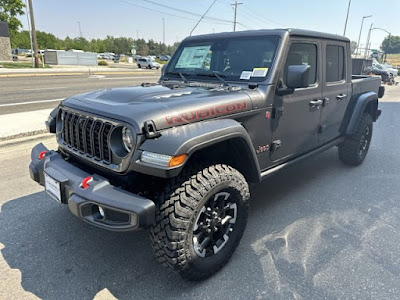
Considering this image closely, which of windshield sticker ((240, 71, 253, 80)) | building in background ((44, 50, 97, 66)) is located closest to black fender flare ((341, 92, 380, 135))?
windshield sticker ((240, 71, 253, 80))

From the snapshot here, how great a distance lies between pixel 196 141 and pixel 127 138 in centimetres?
49

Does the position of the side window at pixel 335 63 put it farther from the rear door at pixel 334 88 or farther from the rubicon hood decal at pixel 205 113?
the rubicon hood decal at pixel 205 113

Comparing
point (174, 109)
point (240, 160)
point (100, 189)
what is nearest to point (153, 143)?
point (174, 109)

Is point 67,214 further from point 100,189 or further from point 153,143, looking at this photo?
point 153,143

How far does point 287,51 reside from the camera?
3.07 meters

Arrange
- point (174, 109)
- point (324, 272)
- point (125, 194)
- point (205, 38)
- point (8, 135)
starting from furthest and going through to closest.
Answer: point (8, 135) → point (205, 38) → point (324, 272) → point (174, 109) → point (125, 194)

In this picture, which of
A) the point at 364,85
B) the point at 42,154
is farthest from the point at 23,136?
the point at 364,85

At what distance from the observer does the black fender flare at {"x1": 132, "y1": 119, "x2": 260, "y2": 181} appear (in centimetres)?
202

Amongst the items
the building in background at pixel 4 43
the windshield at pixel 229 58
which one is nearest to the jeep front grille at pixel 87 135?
the windshield at pixel 229 58

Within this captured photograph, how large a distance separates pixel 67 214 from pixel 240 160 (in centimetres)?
193

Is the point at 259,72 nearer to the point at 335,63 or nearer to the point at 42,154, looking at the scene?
the point at 335,63

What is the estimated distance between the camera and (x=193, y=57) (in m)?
3.72

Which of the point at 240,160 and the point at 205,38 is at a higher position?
the point at 205,38

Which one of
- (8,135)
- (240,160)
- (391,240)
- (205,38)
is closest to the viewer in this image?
(240,160)
